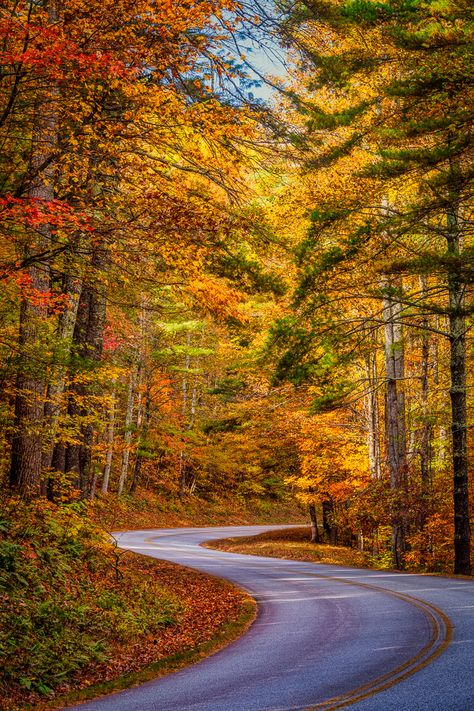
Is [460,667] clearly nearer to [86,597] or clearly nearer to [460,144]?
[86,597]

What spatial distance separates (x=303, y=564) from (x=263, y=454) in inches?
320

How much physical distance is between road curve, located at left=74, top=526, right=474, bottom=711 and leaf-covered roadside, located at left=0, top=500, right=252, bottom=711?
784mm

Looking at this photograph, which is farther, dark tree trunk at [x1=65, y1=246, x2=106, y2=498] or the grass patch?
the grass patch

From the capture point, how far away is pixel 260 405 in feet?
76.1

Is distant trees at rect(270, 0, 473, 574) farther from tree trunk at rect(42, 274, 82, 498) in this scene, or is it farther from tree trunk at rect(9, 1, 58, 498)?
tree trunk at rect(42, 274, 82, 498)

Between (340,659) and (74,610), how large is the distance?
3825mm

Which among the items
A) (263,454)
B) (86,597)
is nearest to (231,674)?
(86,597)

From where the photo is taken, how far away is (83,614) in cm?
877

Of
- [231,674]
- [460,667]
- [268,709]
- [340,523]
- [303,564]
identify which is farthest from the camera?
[340,523]

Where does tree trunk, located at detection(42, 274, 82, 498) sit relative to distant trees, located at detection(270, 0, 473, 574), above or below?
below

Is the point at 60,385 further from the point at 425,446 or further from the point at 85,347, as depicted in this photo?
the point at 425,446

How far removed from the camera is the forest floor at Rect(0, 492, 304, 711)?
22.9ft

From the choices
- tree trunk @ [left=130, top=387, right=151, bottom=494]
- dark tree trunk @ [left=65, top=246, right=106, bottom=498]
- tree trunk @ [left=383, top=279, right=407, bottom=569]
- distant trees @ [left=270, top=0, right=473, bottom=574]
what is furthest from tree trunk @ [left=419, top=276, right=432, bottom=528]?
tree trunk @ [left=130, top=387, right=151, bottom=494]

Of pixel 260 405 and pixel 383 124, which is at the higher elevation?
pixel 383 124
